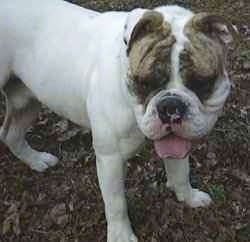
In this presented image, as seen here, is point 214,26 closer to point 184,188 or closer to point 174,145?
point 174,145

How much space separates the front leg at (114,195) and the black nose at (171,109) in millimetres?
443

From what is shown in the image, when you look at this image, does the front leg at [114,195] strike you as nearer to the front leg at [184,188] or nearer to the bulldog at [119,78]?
the bulldog at [119,78]

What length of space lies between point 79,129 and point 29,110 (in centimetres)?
46

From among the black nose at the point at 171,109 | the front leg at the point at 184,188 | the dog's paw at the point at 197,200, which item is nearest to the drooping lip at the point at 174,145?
the black nose at the point at 171,109

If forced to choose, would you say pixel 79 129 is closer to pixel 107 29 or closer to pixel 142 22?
pixel 107 29

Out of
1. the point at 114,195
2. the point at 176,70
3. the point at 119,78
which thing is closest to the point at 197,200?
the point at 114,195

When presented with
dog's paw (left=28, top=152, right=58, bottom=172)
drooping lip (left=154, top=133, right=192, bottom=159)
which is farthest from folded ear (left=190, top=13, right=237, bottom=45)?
dog's paw (left=28, top=152, right=58, bottom=172)

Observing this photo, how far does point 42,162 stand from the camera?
3.44m

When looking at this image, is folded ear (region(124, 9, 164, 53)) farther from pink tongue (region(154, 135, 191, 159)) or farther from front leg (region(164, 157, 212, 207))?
front leg (region(164, 157, 212, 207))

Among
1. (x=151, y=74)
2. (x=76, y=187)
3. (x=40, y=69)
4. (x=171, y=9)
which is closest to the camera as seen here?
(x=151, y=74)

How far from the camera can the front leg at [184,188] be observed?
118 inches

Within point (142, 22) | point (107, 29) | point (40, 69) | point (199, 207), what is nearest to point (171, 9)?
point (142, 22)

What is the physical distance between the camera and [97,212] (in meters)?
3.15

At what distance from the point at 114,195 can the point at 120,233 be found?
0.28m
